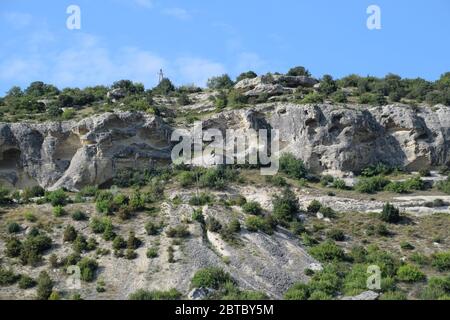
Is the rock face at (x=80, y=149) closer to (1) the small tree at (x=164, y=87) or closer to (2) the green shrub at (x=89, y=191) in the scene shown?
(2) the green shrub at (x=89, y=191)

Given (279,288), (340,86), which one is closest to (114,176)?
(279,288)

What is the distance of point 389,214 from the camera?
51.9 meters

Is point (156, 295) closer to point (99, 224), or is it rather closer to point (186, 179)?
point (99, 224)

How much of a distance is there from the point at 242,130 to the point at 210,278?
827 inches

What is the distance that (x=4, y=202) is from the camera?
52.6 metres

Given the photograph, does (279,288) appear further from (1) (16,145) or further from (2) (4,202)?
(1) (16,145)

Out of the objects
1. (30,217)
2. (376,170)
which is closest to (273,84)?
(376,170)

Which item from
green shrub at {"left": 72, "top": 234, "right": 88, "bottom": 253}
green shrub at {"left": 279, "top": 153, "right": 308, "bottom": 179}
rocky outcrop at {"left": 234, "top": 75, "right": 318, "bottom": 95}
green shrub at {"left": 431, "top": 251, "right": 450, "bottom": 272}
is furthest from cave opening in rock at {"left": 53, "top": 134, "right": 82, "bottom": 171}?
green shrub at {"left": 431, "top": 251, "right": 450, "bottom": 272}

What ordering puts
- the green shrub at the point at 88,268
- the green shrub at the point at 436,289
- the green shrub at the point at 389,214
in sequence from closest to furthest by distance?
the green shrub at the point at 436,289 < the green shrub at the point at 88,268 < the green shrub at the point at 389,214

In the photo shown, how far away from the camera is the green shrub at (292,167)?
58.1 metres

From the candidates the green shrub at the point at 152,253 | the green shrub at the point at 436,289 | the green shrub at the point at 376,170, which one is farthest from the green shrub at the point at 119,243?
the green shrub at the point at 376,170

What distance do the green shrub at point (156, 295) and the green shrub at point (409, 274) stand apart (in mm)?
11282

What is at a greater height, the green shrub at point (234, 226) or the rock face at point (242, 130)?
the rock face at point (242, 130)

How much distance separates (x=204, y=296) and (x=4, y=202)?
1730cm
